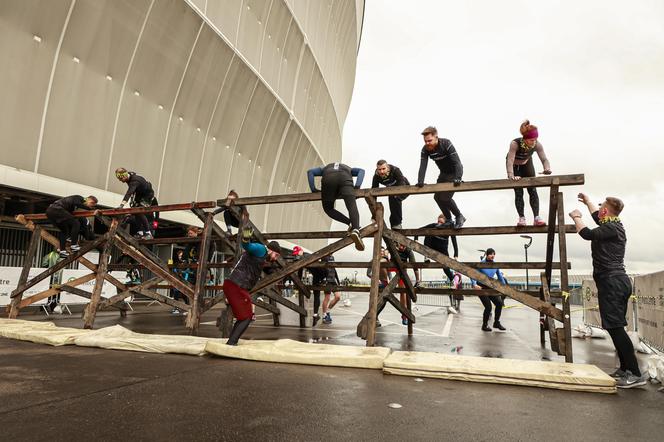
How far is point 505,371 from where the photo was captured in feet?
13.1

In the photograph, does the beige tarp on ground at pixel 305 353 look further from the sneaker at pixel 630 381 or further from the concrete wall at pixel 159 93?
the concrete wall at pixel 159 93

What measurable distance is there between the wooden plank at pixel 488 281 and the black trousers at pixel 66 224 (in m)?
7.21

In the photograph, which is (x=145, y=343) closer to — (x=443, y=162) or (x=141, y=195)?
(x=141, y=195)

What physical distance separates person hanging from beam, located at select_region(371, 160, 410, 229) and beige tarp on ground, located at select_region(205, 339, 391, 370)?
3.07 metres

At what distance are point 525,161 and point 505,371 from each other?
371 cm

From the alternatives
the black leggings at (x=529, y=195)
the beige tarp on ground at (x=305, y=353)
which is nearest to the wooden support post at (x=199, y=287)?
the beige tarp on ground at (x=305, y=353)

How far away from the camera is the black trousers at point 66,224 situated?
8539 millimetres

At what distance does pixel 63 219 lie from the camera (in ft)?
28.5

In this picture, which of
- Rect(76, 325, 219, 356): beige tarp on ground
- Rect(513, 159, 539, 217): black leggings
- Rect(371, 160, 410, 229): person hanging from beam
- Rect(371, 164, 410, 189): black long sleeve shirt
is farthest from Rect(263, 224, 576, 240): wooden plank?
Rect(76, 325, 219, 356): beige tarp on ground

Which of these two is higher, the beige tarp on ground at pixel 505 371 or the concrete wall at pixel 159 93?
the concrete wall at pixel 159 93

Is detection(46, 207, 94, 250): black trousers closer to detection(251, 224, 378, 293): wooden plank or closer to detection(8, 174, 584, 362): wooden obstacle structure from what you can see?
detection(8, 174, 584, 362): wooden obstacle structure

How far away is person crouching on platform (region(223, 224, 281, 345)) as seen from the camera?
525cm

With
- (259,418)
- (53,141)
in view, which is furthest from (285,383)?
(53,141)

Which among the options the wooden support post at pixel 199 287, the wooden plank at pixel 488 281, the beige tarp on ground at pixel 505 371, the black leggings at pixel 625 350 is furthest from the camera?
the wooden support post at pixel 199 287
